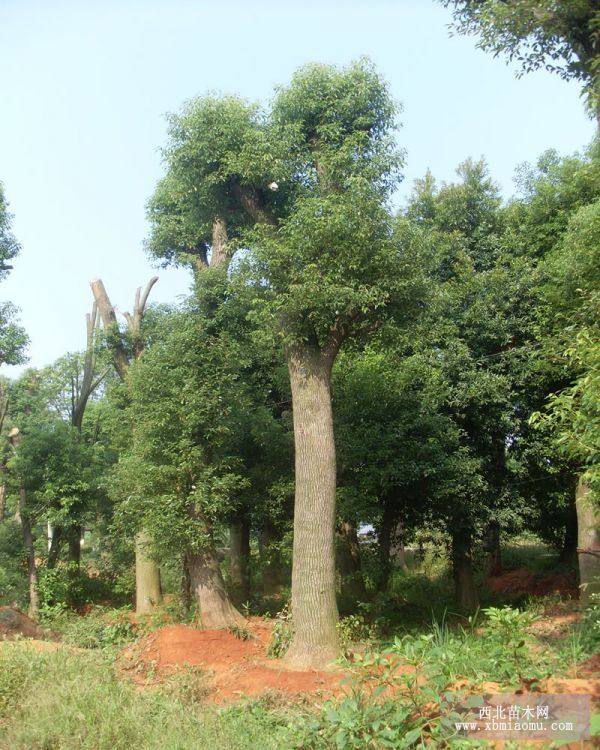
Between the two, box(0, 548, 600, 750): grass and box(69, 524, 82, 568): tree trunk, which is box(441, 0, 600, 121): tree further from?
box(69, 524, 82, 568): tree trunk

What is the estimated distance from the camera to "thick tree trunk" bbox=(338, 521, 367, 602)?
43.4 feet

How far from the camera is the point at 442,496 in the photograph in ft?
42.7

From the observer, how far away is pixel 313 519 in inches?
358

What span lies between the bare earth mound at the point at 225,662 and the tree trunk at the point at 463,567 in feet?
17.3

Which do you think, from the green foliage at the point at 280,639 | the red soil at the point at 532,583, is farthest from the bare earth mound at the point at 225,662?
the red soil at the point at 532,583

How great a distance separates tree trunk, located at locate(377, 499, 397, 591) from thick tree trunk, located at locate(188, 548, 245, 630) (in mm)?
3019

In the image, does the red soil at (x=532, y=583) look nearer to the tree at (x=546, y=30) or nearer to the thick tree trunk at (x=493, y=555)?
the thick tree trunk at (x=493, y=555)

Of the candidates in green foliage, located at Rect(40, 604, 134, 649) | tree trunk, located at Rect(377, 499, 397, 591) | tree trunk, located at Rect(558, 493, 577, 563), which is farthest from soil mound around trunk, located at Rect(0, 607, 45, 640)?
tree trunk, located at Rect(558, 493, 577, 563)

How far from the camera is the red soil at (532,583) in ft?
51.7

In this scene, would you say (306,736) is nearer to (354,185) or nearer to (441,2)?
(354,185)

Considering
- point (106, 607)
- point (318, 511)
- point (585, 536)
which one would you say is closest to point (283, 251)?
point (318, 511)

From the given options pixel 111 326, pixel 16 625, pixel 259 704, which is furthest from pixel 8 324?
pixel 259 704

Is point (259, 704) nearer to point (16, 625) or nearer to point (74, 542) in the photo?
point (16, 625)

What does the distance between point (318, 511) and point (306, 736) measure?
13.1 feet
